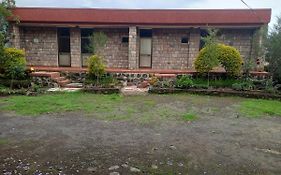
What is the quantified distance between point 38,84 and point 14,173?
9090 millimetres

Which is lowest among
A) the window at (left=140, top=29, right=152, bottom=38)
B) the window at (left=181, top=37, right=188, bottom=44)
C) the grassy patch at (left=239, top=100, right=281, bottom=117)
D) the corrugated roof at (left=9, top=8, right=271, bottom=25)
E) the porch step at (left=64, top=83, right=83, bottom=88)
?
the grassy patch at (left=239, top=100, right=281, bottom=117)

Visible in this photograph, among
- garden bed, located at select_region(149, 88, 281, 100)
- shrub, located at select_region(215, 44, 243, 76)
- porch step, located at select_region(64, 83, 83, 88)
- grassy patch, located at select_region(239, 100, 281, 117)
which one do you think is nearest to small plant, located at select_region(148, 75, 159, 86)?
garden bed, located at select_region(149, 88, 281, 100)

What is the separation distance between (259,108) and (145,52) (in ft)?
28.1

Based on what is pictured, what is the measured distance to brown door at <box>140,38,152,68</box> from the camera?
1614 cm

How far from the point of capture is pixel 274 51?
41.1 ft

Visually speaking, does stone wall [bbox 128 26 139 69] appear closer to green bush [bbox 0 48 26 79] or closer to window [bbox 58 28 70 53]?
window [bbox 58 28 70 53]

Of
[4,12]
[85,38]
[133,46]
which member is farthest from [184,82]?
[4,12]

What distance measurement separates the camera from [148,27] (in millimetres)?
15289

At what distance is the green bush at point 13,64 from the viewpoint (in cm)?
1229

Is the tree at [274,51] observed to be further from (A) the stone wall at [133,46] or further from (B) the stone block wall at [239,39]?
(A) the stone wall at [133,46]

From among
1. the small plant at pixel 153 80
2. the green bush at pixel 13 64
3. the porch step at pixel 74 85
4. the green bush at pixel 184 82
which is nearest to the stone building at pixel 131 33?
the small plant at pixel 153 80

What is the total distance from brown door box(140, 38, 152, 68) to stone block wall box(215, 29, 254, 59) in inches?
166

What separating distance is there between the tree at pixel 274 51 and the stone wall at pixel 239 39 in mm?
2264

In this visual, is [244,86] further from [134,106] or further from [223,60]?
[134,106]
